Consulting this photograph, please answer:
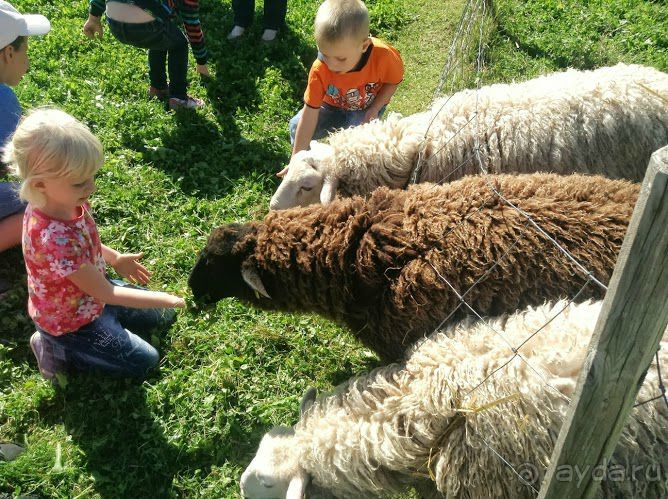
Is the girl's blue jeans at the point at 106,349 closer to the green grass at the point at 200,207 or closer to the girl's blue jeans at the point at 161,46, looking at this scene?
the green grass at the point at 200,207

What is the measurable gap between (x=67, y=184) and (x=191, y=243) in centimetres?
175

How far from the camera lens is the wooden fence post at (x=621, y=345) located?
142 centimetres

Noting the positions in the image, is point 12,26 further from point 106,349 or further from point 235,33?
point 235,33

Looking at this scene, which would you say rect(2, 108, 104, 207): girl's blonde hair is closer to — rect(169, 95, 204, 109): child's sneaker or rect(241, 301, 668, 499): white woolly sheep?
rect(241, 301, 668, 499): white woolly sheep

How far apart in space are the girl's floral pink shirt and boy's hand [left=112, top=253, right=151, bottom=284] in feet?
0.42

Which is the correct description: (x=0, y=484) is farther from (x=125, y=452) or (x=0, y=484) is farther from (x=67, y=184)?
(x=67, y=184)

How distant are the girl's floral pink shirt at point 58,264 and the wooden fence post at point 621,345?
2.60 metres

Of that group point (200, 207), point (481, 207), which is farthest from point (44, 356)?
point (481, 207)

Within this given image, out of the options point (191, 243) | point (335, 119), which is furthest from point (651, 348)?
point (335, 119)

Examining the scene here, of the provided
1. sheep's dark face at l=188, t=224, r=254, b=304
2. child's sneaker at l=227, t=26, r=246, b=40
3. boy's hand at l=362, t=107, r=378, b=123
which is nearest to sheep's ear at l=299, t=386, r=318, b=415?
sheep's dark face at l=188, t=224, r=254, b=304

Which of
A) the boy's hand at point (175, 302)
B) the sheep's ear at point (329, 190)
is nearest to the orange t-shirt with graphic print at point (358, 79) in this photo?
the sheep's ear at point (329, 190)

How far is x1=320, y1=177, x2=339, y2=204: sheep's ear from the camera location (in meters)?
4.29

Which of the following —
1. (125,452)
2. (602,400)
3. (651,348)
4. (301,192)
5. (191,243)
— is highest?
(651,348)

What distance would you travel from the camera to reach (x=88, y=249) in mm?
3305
